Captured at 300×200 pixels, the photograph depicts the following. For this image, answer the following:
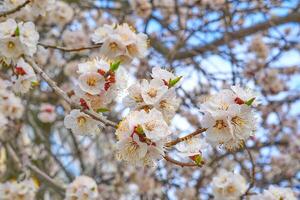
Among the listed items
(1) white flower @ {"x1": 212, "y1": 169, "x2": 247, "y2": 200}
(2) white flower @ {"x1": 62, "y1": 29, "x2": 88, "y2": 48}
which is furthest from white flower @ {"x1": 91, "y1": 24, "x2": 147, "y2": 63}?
(2) white flower @ {"x1": 62, "y1": 29, "x2": 88, "y2": 48}

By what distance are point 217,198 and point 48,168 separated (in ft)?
8.41

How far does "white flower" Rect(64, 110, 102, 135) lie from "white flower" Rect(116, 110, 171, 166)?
36 centimetres

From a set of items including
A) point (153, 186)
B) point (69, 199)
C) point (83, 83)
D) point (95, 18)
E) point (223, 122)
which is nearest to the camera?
point (223, 122)

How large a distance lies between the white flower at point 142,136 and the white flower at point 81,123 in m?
0.36

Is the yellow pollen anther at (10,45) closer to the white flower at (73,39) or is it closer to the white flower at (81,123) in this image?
the white flower at (81,123)

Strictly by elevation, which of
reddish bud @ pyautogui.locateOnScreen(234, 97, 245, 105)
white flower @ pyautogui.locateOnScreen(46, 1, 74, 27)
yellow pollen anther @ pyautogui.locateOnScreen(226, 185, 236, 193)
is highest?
reddish bud @ pyautogui.locateOnScreen(234, 97, 245, 105)

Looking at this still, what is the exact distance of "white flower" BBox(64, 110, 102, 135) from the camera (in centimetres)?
223

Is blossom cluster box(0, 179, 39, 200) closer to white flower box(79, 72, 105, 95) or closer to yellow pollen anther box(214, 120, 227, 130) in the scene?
white flower box(79, 72, 105, 95)

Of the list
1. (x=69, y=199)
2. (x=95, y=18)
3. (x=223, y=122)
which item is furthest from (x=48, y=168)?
(x=223, y=122)

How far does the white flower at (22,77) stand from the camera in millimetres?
2529

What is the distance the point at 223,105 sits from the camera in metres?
1.90

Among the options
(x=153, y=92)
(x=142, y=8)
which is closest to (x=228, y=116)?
(x=153, y=92)

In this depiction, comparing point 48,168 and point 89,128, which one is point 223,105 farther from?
point 48,168

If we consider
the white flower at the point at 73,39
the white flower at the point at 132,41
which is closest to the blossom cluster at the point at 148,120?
the white flower at the point at 132,41
